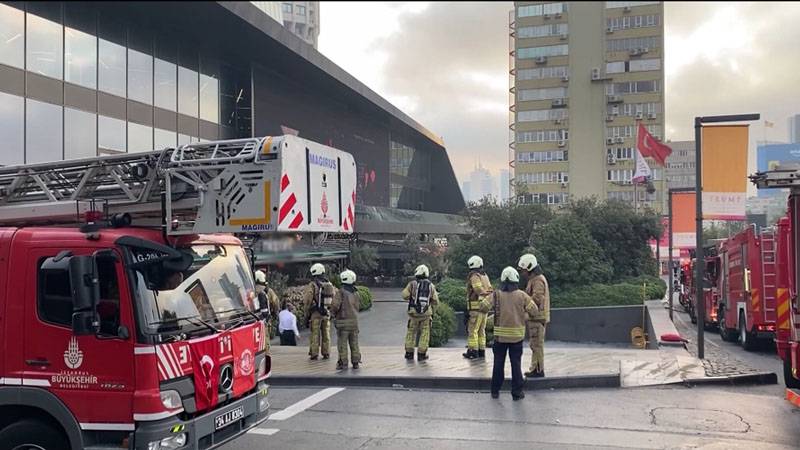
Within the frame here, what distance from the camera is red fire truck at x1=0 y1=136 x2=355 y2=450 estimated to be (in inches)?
195

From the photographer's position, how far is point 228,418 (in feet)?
18.1

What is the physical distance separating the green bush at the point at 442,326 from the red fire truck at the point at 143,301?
10.3 meters

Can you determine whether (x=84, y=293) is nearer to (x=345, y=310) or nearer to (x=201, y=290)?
(x=201, y=290)

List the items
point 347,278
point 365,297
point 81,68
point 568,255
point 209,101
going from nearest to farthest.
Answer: point 347,278, point 81,68, point 568,255, point 365,297, point 209,101

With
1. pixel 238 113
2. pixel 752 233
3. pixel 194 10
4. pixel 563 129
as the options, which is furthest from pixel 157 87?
pixel 563 129

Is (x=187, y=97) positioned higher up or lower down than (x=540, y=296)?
higher up

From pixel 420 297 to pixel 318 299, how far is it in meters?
2.20

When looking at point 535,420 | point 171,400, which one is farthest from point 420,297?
point 171,400

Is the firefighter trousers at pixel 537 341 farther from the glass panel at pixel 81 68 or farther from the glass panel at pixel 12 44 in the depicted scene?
the glass panel at pixel 81 68

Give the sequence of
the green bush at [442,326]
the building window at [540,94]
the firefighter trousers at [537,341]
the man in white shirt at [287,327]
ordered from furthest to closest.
A: the building window at [540,94] → the green bush at [442,326] → the man in white shirt at [287,327] → the firefighter trousers at [537,341]

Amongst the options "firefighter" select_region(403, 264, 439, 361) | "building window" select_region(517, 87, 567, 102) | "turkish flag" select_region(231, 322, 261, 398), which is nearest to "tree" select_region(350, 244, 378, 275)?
"firefighter" select_region(403, 264, 439, 361)

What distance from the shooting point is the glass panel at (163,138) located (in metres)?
22.8

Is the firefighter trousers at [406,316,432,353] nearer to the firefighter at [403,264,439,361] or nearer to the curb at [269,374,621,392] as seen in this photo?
the firefighter at [403,264,439,361]

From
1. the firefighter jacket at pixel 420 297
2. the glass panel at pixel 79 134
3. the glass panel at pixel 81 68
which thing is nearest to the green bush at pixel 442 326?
the firefighter jacket at pixel 420 297
